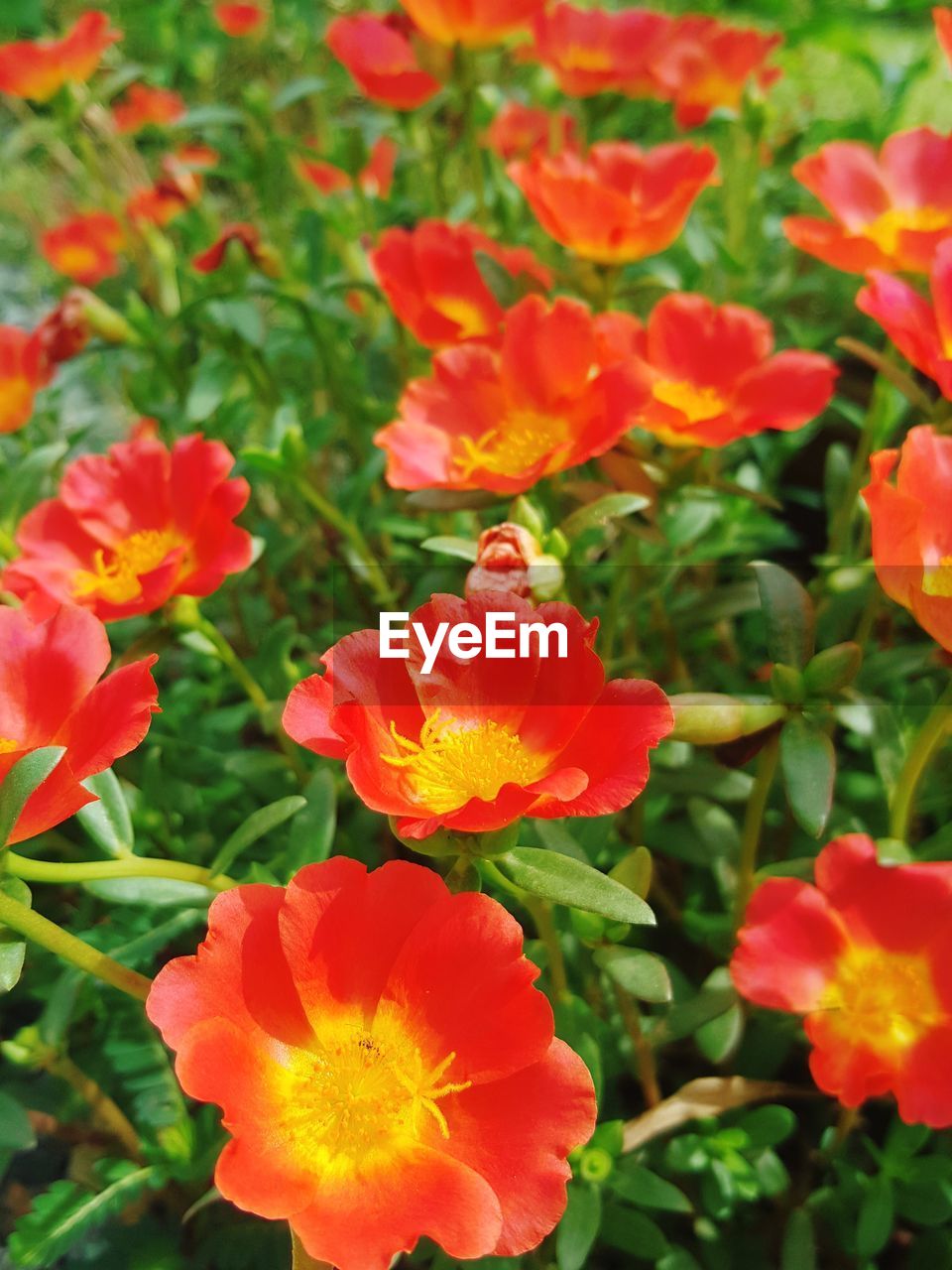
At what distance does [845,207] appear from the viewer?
1.34m

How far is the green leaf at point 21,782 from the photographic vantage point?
735 millimetres

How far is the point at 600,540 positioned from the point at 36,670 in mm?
680

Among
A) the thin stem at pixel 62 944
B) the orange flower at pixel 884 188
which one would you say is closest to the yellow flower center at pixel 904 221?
the orange flower at pixel 884 188

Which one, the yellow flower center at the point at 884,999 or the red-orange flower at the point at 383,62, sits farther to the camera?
the red-orange flower at the point at 383,62

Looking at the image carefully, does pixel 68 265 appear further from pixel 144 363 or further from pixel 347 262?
pixel 347 262

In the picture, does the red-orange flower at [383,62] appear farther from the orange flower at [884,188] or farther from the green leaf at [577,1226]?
the green leaf at [577,1226]

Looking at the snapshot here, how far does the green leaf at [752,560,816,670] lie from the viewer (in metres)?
0.97

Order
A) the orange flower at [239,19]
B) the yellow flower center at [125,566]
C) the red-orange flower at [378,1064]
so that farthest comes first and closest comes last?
1. the orange flower at [239,19]
2. the yellow flower center at [125,566]
3. the red-orange flower at [378,1064]

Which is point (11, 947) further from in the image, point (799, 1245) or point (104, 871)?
point (799, 1245)

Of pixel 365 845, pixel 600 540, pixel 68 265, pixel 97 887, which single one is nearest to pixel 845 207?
pixel 600 540

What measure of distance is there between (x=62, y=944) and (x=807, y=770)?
612mm

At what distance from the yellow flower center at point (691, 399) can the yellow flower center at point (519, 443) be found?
12 centimetres

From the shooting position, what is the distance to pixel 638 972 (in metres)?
0.92

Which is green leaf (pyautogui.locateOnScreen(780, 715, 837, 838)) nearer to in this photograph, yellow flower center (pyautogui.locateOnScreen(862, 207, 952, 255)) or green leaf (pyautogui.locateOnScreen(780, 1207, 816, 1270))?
green leaf (pyautogui.locateOnScreen(780, 1207, 816, 1270))
